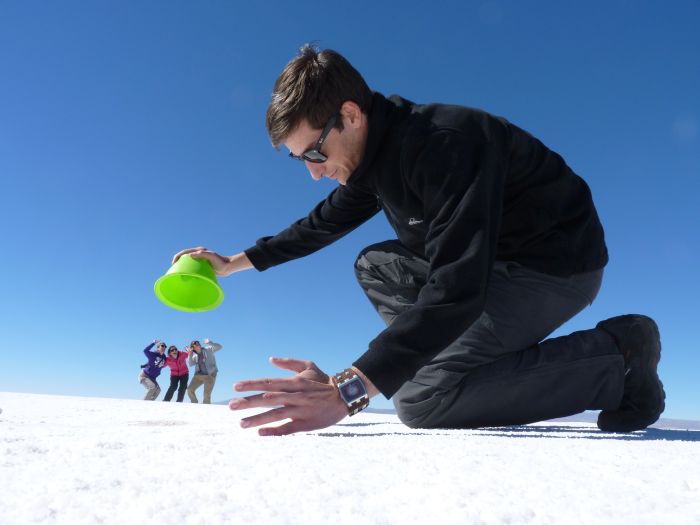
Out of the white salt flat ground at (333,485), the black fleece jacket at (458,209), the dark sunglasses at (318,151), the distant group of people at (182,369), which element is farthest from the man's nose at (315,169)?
the distant group of people at (182,369)

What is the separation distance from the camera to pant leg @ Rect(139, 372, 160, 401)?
35.8 feet

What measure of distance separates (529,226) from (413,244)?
0.49 meters

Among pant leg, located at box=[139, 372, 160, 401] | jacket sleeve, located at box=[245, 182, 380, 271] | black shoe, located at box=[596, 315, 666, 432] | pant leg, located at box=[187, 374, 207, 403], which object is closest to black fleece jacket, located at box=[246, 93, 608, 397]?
black shoe, located at box=[596, 315, 666, 432]

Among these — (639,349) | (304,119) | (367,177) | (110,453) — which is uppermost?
(304,119)

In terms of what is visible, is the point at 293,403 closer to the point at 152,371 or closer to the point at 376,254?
the point at 376,254

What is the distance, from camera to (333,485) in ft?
2.33

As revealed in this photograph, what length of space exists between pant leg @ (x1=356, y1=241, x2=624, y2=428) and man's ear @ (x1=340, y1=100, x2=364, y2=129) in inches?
33.9

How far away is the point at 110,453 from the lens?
3.23 feet

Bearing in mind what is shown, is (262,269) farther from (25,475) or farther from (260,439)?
(25,475)

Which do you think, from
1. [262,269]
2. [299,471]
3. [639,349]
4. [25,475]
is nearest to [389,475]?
[299,471]

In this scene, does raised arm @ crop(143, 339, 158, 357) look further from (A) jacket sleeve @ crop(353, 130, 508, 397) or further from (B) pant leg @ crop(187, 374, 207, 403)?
(A) jacket sleeve @ crop(353, 130, 508, 397)

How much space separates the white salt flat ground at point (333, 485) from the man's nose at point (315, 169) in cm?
115

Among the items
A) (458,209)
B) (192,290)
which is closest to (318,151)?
(458,209)

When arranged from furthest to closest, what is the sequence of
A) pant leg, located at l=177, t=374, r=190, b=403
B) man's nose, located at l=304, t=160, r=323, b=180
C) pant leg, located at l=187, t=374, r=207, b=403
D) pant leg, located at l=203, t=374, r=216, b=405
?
1. pant leg, located at l=177, t=374, r=190, b=403
2. pant leg, located at l=187, t=374, r=207, b=403
3. pant leg, located at l=203, t=374, r=216, b=405
4. man's nose, located at l=304, t=160, r=323, b=180
